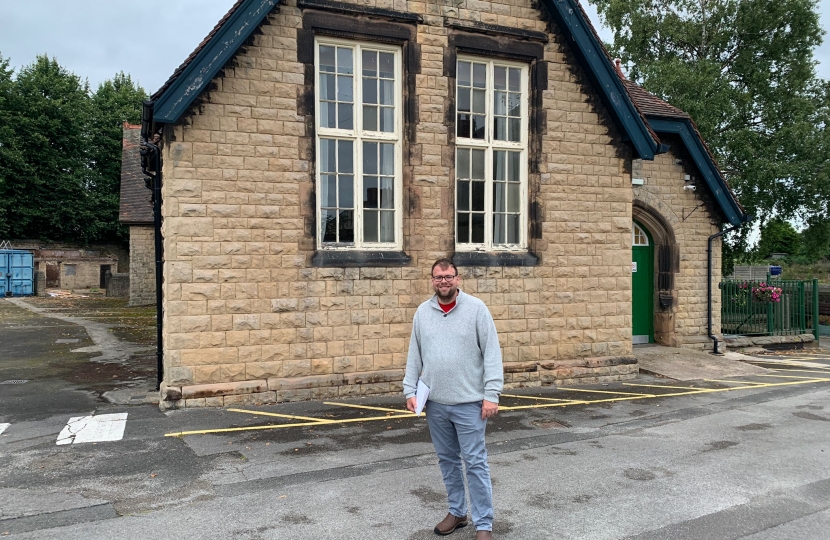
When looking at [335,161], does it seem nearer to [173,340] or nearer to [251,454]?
[173,340]

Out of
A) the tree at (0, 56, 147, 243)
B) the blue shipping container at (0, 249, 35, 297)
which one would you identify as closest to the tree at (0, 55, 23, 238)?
the tree at (0, 56, 147, 243)

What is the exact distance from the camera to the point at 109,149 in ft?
147

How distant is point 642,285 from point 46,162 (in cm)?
3903

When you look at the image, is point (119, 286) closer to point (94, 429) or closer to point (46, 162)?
point (46, 162)

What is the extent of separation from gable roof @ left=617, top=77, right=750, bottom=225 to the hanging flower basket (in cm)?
301

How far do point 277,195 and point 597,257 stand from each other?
17.7 feet

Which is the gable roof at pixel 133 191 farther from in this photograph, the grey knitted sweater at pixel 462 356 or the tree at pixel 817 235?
the tree at pixel 817 235

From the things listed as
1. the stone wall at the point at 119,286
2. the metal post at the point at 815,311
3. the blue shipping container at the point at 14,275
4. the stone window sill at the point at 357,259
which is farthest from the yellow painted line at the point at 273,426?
the blue shipping container at the point at 14,275

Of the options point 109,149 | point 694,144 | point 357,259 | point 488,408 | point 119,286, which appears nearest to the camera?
point 488,408

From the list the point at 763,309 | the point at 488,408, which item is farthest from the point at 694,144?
the point at 488,408

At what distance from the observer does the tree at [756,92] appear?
24172 millimetres

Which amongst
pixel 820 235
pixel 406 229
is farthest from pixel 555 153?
pixel 820 235

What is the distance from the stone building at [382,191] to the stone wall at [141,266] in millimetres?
19194

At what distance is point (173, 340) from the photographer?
856cm
